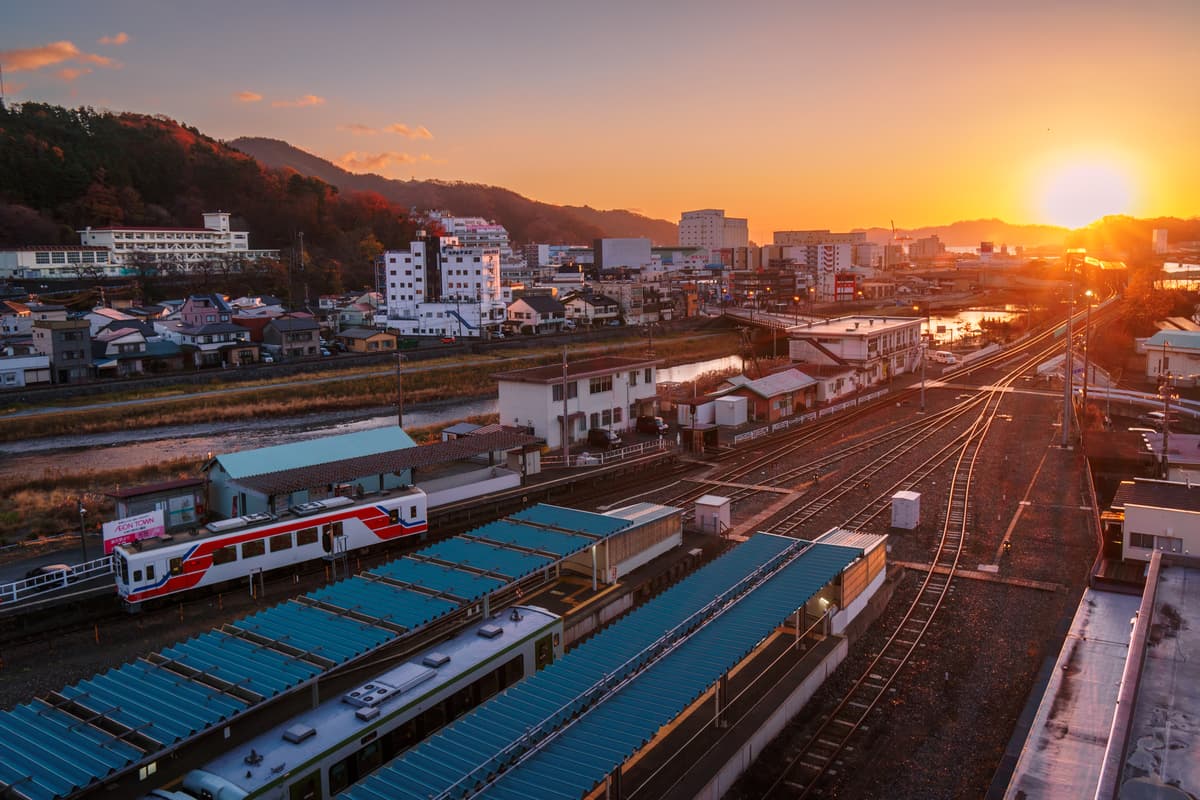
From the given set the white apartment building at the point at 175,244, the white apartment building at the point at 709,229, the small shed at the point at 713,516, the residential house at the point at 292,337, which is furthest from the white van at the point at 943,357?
the white apartment building at the point at 709,229

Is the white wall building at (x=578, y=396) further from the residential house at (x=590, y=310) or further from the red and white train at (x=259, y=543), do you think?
the residential house at (x=590, y=310)

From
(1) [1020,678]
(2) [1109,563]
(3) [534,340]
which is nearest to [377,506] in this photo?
(1) [1020,678]

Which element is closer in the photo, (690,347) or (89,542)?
(89,542)

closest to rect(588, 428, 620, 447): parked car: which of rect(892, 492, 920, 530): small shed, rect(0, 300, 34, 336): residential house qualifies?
rect(892, 492, 920, 530): small shed

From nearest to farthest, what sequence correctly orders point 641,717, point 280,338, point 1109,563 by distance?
point 641,717 → point 1109,563 → point 280,338

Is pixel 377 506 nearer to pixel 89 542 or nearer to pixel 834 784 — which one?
pixel 89 542

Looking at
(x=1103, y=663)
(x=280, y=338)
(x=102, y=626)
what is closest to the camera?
(x=1103, y=663)

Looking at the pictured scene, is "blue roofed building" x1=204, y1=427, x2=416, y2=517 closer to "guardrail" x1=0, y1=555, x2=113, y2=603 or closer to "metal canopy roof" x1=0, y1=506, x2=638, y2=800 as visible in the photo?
"guardrail" x1=0, y1=555, x2=113, y2=603

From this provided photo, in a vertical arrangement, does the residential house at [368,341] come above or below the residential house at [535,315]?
below
